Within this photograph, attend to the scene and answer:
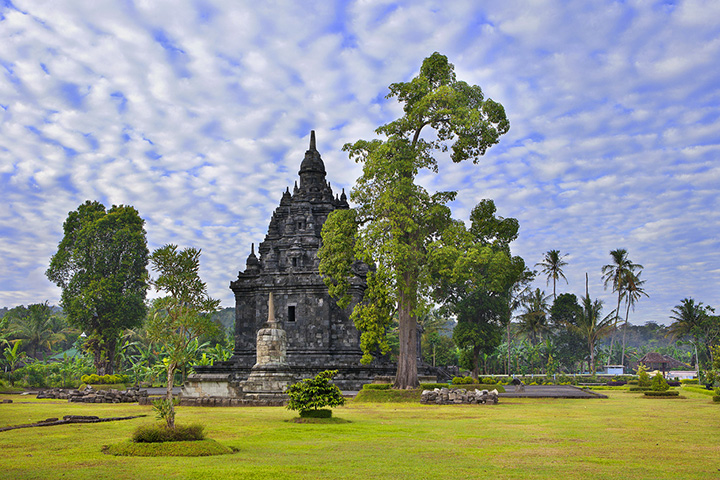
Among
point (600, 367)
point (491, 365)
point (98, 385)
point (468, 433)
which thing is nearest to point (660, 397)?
point (468, 433)

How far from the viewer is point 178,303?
1253 cm

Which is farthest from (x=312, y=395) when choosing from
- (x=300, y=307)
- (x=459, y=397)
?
(x=300, y=307)

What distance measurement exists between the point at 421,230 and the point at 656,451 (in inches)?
734

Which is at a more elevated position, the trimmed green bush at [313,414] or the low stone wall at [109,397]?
the trimmed green bush at [313,414]

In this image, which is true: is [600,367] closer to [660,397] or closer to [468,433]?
[660,397]

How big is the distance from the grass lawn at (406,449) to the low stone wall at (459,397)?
5.44 metres

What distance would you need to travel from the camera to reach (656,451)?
1044 cm

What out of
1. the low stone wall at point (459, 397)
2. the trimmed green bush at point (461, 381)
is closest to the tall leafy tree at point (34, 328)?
the trimmed green bush at point (461, 381)

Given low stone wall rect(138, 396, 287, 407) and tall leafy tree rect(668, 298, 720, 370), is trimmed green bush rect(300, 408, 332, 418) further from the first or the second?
tall leafy tree rect(668, 298, 720, 370)

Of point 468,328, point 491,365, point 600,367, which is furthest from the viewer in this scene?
point 600,367

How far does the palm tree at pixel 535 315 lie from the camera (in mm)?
61469

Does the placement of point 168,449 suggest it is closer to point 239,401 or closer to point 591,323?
point 239,401

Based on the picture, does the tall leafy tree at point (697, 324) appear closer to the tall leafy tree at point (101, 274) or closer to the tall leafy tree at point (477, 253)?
the tall leafy tree at point (477, 253)

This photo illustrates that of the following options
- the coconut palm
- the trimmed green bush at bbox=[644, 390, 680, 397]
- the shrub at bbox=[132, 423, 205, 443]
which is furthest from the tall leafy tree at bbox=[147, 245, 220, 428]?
the coconut palm
